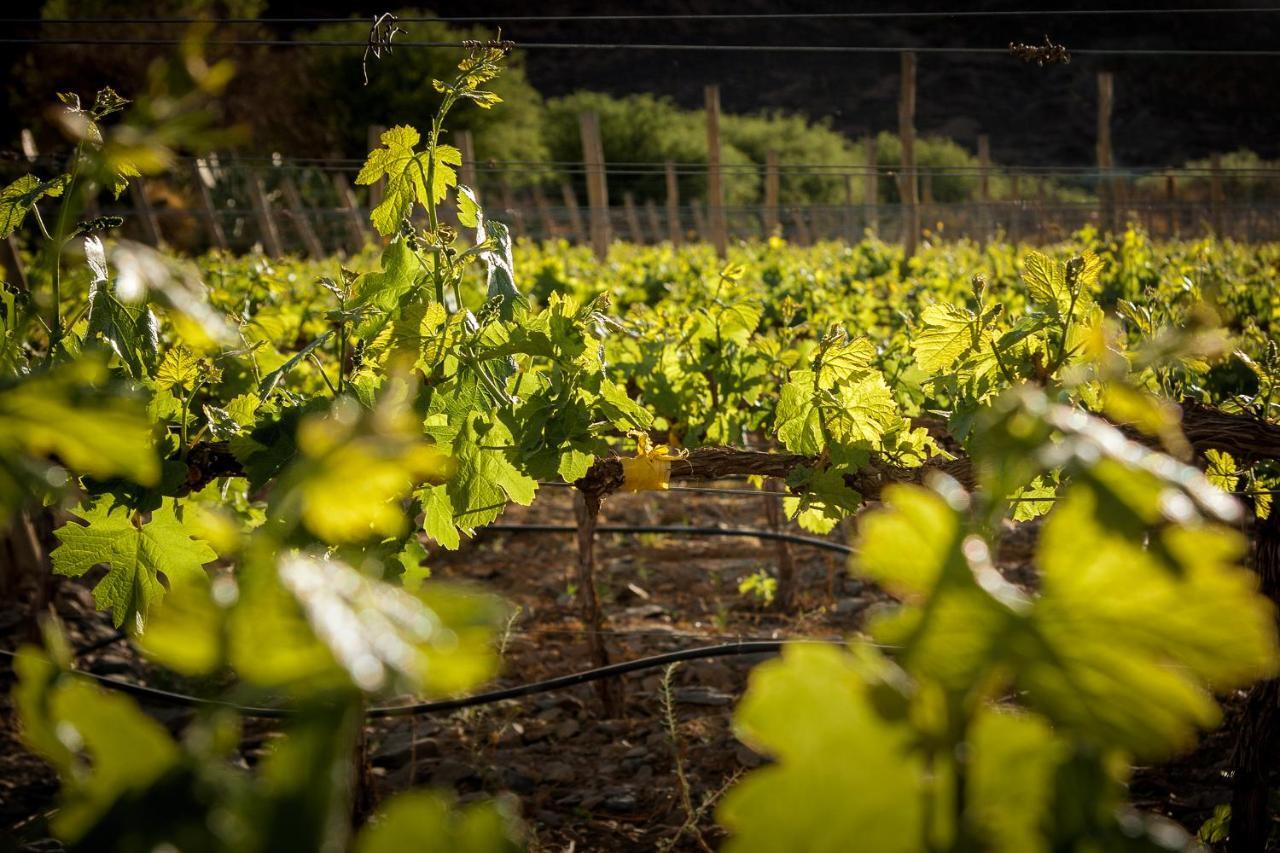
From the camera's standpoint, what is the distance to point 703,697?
4.27m

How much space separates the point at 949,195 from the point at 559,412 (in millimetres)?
37275

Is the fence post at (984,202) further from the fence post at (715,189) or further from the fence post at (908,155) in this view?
the fence post at (715,189)

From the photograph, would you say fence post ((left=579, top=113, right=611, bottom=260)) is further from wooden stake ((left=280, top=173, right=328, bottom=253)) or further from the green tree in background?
the green tree in background

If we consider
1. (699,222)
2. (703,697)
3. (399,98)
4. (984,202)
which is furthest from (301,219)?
(399,98)

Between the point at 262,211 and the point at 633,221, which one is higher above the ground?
the point at 262,211

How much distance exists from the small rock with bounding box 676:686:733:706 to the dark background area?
46.5 meters

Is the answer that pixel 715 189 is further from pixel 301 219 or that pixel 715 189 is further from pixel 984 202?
pixel 301 219

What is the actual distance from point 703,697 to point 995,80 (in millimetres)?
52741

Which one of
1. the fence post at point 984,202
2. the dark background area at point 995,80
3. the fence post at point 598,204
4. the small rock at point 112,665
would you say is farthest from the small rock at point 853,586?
the dark background area at point 995,80

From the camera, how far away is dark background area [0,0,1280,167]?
4941cm

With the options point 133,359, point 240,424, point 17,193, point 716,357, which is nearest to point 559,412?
point 240,424

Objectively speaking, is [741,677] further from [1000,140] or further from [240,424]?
[1000,140]

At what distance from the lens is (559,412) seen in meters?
2.11

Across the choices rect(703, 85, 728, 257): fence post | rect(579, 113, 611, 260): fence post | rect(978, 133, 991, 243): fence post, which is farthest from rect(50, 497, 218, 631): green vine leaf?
rect(579, 113, 611, 260): fence post
